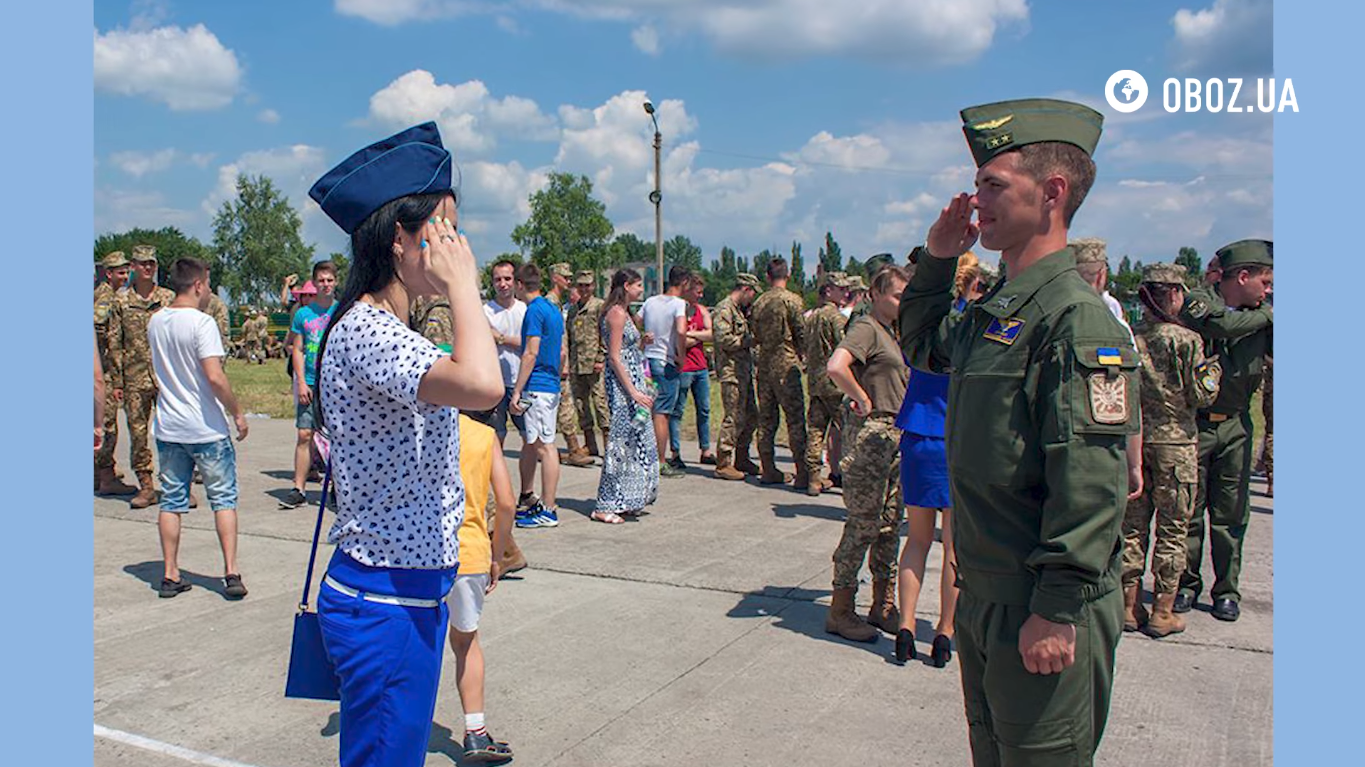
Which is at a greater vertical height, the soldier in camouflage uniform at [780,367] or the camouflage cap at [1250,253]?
the camouflage cap at [1250,253]

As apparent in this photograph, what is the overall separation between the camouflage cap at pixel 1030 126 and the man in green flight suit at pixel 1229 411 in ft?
12.3

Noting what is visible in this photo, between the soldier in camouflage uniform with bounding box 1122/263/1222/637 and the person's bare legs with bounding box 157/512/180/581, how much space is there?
5620 millimetres

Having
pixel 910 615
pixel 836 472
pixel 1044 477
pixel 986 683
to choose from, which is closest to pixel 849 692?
pixel 910 615

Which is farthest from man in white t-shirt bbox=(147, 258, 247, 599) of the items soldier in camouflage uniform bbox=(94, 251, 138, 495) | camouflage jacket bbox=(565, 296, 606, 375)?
camouflage jacket bbox=(565, 296, 606, 375)

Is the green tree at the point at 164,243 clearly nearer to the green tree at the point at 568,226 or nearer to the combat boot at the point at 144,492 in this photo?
the green tree at the point at 568,226

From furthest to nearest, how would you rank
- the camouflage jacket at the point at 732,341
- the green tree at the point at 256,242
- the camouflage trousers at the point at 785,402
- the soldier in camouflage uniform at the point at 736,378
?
1. the green tree at the point at 256,242
2. the camouflage jacket at the point at 732,341
3. the soldier in camouflage uniform at the point at 736,378
4. the camouflage trousers at the point at 785,402

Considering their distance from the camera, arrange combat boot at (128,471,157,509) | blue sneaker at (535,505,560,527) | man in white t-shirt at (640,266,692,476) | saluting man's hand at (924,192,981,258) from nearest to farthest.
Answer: saluting man's hand at (924,192,981,258) < blue sneaker at (535,505,560,527) < combat boot at (128,471,157,509) < man in white t-shirt at (640,266,692,476)

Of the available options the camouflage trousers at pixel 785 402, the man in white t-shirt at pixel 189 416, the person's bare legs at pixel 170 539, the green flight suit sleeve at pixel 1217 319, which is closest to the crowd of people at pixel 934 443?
the green flight suit sleeve at pixel 1217 319

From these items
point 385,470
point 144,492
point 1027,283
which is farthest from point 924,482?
point 144,492

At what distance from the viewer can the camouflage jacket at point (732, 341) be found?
11.0 m

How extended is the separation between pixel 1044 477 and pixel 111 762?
3.80 meters

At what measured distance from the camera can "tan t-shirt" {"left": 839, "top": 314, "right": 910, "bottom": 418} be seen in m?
5.66

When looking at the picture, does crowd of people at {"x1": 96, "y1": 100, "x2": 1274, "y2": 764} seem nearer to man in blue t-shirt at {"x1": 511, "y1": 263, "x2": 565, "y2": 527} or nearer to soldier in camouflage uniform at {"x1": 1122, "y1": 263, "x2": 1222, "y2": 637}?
soldier in camouflage uniform at {"x1": 1122, "y1": 263, "x2": 1222, "y2": 637}

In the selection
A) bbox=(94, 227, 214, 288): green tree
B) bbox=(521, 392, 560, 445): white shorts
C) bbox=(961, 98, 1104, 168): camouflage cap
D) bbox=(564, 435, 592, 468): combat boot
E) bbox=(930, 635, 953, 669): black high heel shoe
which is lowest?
bbox=(930, 635, 953, 669): black high heel shoe
